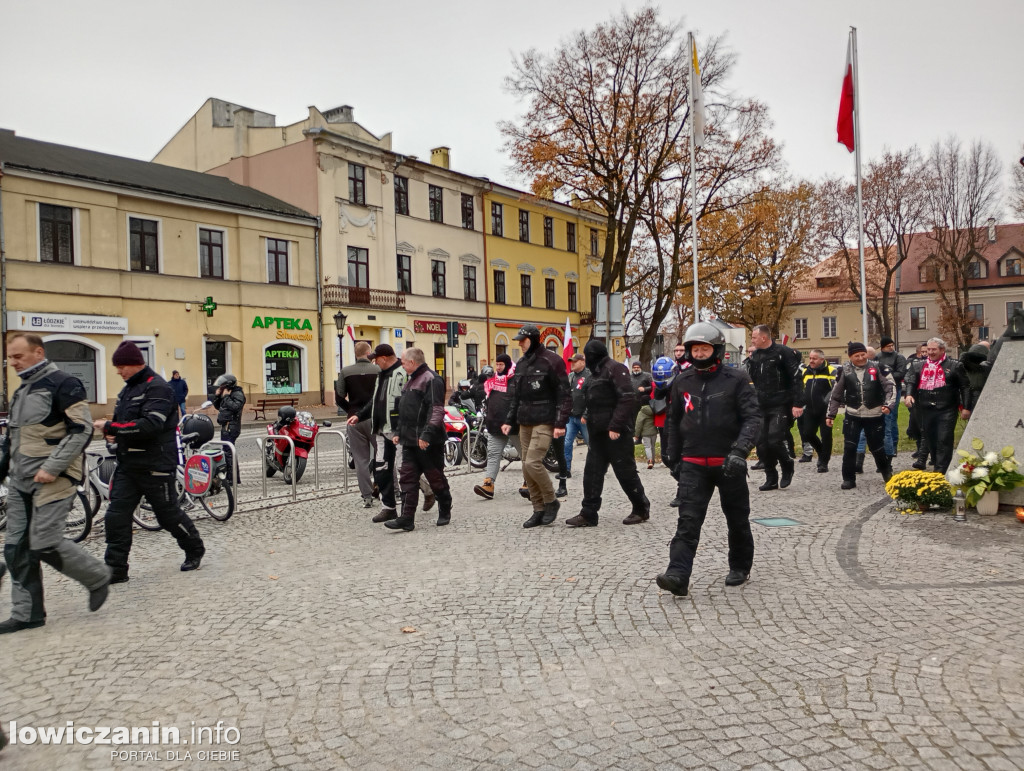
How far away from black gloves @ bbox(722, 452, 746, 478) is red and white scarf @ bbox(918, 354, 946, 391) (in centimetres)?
610

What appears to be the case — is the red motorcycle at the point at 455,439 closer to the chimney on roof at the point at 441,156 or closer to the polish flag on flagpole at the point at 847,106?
the polish flag on flagpole at the point at 847,106

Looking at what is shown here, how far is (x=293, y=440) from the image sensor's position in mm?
11500

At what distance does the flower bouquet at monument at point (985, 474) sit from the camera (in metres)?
7.50

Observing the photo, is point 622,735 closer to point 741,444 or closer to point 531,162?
point 741,444

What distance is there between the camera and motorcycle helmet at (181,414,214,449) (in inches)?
385

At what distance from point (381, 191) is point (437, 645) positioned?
36.2m

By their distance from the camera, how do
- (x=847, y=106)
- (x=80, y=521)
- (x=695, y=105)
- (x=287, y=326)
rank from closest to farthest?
(x=80, y=521) < (x=695, y=105) < (x=847, y=106) < (x=287, y=326)

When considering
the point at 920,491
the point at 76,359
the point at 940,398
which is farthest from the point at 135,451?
the point at 76,359

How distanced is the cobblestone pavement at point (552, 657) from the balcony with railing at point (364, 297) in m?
29.5

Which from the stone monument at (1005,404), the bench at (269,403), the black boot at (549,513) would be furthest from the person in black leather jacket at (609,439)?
the bench at (269,403)

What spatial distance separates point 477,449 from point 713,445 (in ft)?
27.5

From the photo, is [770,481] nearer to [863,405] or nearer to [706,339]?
[863,405]

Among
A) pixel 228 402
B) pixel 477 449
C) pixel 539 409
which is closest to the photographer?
pixel 539 409

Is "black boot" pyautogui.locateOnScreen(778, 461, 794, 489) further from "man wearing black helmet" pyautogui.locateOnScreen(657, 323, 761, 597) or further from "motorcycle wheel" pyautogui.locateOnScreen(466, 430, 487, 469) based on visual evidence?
"motorcycle wheel" pyautogui.locateOnScreen(466, 430, 487, 469)
